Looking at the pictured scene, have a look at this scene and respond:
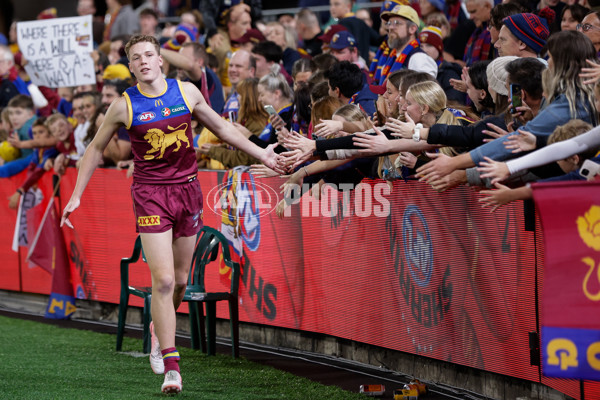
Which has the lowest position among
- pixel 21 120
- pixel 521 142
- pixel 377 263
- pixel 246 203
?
pixel 377 263

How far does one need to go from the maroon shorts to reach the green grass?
1.19m

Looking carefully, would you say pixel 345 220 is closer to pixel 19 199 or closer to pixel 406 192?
pixel 406 192

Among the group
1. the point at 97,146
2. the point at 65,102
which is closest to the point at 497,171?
the point at 97,146

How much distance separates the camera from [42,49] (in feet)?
43.2

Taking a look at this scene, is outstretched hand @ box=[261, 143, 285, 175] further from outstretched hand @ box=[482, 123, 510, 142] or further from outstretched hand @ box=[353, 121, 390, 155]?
outstretched hand @ box=[482, 123, 510, 142]

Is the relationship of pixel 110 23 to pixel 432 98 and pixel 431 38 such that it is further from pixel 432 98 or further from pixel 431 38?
pixel 432 98

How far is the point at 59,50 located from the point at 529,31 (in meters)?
7.21

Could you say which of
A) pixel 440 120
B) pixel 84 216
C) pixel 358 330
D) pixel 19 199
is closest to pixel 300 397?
pixel 358 330

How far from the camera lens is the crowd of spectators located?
5.85m

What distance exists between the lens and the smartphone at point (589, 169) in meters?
5.29

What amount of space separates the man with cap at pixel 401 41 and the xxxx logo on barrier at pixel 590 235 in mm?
4733

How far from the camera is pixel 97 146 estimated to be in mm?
7441

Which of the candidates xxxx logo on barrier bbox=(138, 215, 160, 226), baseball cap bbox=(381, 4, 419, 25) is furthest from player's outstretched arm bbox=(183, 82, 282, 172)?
baseball cap bbox=(381, 4, 419, 25)

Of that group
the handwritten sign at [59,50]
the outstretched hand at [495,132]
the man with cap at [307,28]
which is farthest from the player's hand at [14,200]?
the outstretched hand at [495,132]
